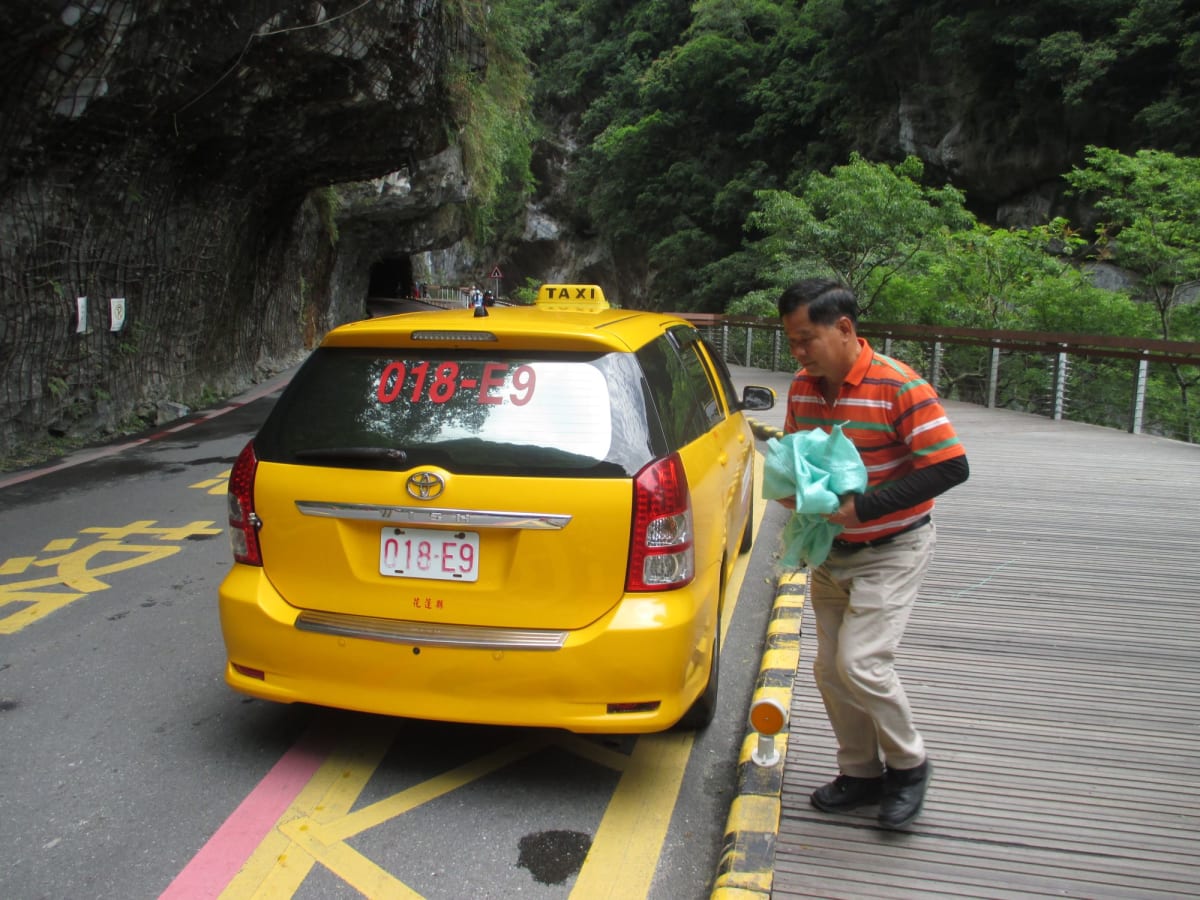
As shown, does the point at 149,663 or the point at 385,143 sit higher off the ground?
the point at 385,143

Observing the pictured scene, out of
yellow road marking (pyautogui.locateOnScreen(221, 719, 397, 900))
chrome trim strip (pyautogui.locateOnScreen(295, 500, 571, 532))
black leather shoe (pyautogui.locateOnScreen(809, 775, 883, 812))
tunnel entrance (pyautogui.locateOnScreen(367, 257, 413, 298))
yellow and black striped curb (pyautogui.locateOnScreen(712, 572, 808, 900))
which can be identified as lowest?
yellow road marking (pyautogui.locateOnScreen(221, 719, 397, 900))

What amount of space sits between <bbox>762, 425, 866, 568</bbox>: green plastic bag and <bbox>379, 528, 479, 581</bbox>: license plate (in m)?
1.02

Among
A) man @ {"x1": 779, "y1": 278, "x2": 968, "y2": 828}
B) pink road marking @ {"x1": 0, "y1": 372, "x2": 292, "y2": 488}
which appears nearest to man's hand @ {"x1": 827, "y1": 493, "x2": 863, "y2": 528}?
man @ {"x1": 779, "y1": 278, "x2": 968, "y2": 828}

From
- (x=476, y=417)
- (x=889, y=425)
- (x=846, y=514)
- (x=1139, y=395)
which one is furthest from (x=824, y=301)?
(x=1139, y=395)

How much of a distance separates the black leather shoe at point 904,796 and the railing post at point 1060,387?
444 inches

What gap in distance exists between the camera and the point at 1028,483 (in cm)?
824

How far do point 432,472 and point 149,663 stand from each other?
2.25 meters

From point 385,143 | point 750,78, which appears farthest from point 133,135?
point 750,78

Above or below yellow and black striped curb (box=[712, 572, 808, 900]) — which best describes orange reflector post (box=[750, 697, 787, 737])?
above

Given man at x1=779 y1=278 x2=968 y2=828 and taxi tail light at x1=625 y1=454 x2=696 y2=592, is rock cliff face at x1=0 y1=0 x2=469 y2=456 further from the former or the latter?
man at x1=779 y1=278 x2=968 y2=828

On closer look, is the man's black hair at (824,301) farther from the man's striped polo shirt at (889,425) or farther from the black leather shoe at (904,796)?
the black leather shoe at (904,796)

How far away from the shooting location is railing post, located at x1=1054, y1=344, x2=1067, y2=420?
41.7 ft

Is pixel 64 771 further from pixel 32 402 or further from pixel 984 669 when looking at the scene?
pixel 32 402

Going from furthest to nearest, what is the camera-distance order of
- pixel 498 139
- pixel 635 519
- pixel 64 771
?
pixel 498 139 < pixel 64 771 < pixel 635 519
